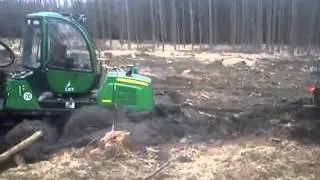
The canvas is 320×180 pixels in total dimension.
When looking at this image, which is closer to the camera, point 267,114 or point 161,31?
point 267,114

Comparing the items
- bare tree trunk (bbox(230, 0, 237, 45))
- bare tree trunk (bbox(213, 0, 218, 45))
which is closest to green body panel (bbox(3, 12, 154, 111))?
bare tree trunk (bbox(230, 0, 237, 45))

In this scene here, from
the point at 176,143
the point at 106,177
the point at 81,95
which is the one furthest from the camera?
the point at 81,95

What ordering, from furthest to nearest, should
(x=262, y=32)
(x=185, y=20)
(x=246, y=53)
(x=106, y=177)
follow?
(x=185, y=20) < (x=262, y=32) < (x=246, y=53) < (x=106, y=177)

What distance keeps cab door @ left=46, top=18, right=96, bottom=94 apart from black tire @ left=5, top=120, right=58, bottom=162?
2.17 ft

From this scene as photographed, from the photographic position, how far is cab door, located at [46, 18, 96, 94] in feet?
27.7

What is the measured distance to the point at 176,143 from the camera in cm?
821

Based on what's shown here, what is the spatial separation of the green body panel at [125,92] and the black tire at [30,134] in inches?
35.7

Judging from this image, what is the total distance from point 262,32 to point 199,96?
12598mm

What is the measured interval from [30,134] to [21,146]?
0.66 m

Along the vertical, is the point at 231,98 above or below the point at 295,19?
below

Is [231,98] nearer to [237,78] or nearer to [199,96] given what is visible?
[199,96]

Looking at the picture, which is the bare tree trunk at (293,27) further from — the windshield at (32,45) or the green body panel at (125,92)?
the windshield at (32,45)

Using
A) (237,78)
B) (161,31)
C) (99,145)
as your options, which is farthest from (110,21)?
(99,145)

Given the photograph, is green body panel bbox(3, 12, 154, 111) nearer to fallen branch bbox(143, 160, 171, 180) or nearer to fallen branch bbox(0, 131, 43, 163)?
fallen branch bbox(0, 131, 43, 163)
